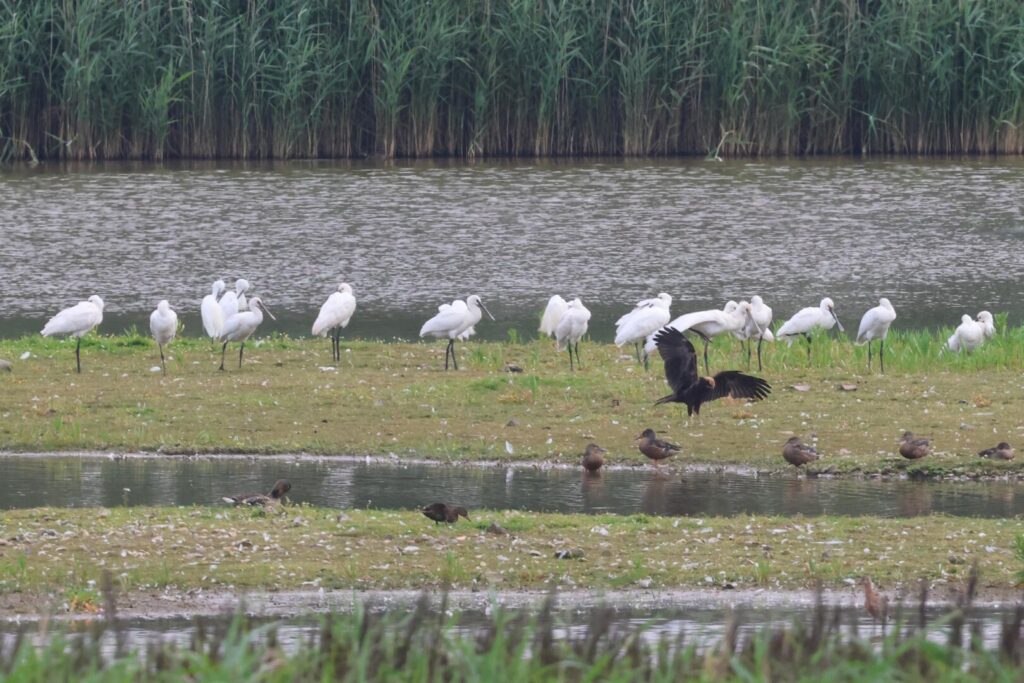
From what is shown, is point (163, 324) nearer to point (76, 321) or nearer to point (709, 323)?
point (76, 321)

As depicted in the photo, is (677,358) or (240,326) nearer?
(677,358)

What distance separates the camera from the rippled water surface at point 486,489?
12.6 m

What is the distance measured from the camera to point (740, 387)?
14750 mm

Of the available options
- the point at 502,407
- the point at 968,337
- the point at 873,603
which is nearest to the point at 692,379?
the point at 502,407

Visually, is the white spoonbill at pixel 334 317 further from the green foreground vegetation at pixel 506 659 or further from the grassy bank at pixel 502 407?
the green foreground vegetation at pixel 506 659

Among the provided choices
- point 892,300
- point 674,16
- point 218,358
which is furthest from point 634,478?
point 674,16

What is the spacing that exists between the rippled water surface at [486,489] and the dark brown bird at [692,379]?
990 mm

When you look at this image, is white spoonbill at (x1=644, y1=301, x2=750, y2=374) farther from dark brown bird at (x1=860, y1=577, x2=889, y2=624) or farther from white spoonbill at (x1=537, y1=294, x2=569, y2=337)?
dark brown bird at (x1=860, y1=577, x2=889, y2=624)

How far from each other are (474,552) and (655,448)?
11.8ft

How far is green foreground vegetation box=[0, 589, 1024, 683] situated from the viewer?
5.96m

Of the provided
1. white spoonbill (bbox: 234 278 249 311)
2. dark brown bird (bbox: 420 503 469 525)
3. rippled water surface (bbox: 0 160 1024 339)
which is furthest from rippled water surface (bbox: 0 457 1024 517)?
rippled water surface (bbox: 0 160 1024 339)

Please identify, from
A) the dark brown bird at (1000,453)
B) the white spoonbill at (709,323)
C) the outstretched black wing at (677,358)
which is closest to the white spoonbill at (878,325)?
the white spoonbill at (709,323)

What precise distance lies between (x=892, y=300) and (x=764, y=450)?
10475 mm

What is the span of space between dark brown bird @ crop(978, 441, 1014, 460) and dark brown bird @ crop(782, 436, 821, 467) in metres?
1.24
